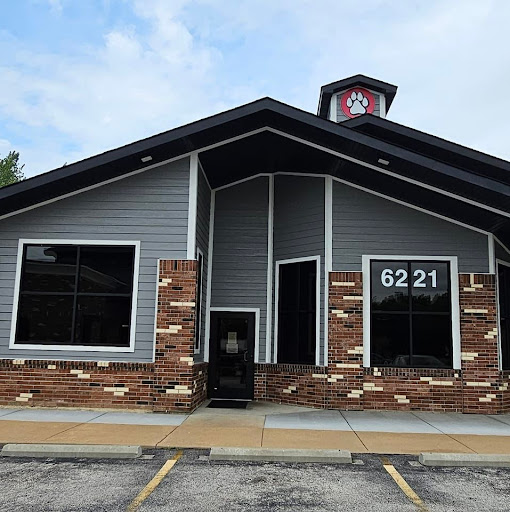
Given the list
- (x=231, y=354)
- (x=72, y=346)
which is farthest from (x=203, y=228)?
(x=72, y=346)

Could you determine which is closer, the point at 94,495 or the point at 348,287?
the point at 94,495

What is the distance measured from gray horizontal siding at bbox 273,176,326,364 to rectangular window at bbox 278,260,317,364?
26cm

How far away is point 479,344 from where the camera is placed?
11.2 m

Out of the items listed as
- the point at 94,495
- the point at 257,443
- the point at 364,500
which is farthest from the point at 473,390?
the point at 94,495

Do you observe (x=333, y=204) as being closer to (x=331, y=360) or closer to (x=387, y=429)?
(x=331, y=360)

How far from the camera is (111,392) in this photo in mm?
10445

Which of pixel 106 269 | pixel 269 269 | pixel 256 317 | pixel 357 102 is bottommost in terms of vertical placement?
pixel 256 317

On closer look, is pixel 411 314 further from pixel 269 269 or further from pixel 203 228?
pixel 203 228

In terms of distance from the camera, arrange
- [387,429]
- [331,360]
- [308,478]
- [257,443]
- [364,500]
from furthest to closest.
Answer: [331,360] < [387,429] < [257,443] < [308,478] < [364,500]

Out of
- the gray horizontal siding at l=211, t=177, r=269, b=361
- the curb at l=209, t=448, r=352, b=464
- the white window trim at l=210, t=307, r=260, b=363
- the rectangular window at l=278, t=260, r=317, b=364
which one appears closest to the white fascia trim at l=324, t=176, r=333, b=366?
the rectangular window at l=278, t=260, r=317, b=364

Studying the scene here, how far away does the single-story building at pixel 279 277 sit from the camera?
1049cm

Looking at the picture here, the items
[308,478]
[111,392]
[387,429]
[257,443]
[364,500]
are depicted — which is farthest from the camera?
[111,392]

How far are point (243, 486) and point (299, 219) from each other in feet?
24.1

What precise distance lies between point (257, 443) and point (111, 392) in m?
3.96
